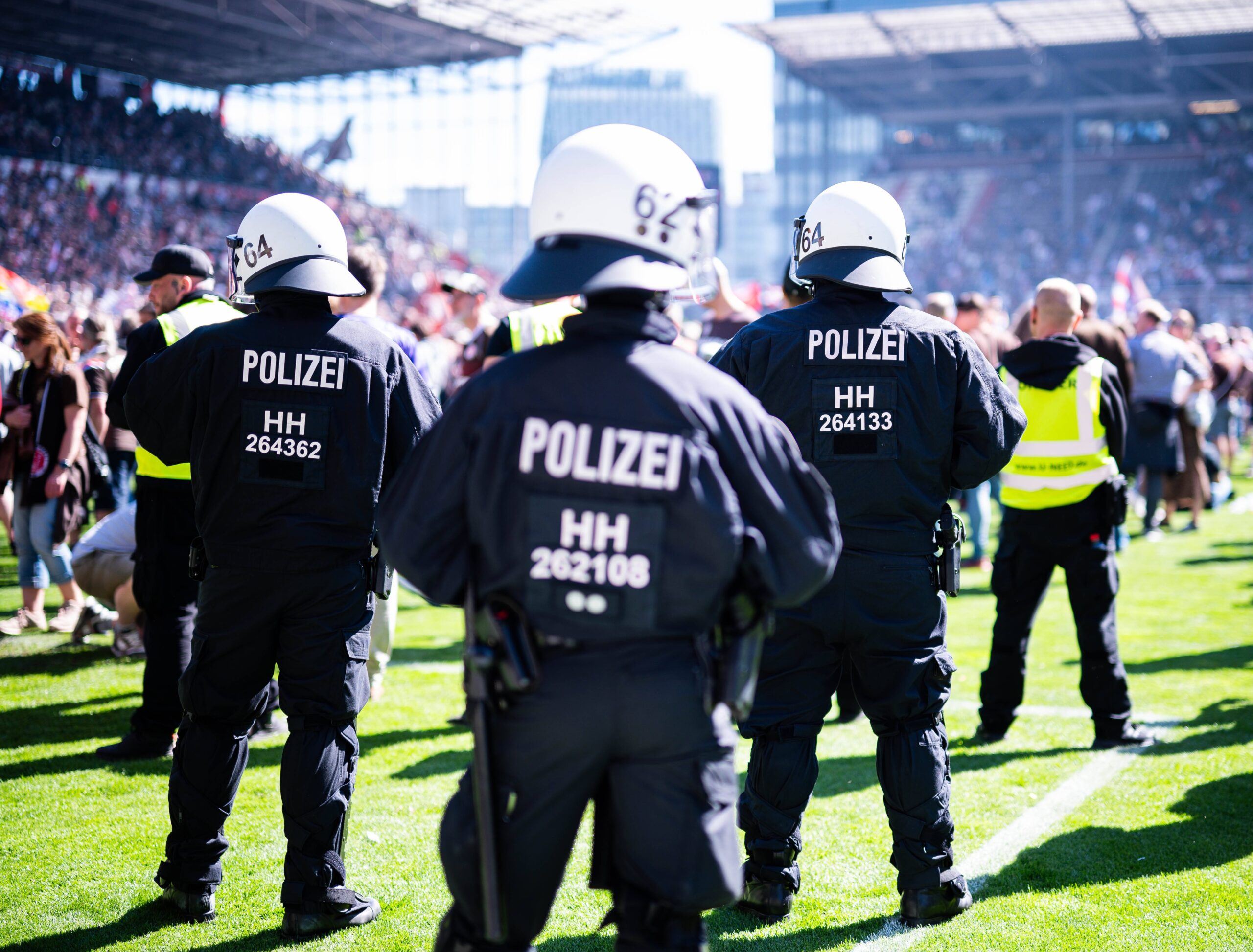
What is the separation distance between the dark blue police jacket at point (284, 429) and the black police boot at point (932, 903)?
1974 mm

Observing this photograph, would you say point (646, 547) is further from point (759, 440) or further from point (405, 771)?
point (405, 771)

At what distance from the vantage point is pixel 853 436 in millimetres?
3643

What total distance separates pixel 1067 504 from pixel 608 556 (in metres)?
3.60

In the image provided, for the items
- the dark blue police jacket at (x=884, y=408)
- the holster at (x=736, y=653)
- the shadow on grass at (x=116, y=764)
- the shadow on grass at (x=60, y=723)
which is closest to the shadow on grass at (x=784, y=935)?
the dark blue police jacket at (x=884, y=408)

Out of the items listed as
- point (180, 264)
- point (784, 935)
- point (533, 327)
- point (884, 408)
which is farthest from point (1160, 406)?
point (180, 264)

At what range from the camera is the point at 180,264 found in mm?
5211

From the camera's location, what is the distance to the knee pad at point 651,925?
2.30 m

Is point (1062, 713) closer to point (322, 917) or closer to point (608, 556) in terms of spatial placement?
point (322, 917)

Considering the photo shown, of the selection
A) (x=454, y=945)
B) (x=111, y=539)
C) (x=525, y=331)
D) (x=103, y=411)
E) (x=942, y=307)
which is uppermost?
(x=942, y=307)

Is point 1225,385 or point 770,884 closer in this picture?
point 770,884

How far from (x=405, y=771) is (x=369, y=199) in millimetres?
33915

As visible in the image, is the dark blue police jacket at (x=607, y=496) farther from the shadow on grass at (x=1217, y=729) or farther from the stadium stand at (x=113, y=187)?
the stadium stand at (x=113, y=187)

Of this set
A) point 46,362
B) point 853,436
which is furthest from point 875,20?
point 853,436

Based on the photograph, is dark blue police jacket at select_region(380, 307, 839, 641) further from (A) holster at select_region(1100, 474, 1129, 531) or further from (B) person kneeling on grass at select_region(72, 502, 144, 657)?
(B) person kneeling on grass at select_region(72, 502, 144, 657)
